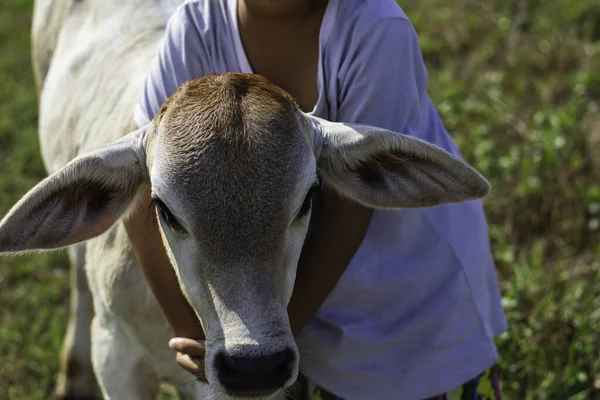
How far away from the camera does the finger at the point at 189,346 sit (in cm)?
276

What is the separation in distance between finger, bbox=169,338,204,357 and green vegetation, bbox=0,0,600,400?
1.36 m

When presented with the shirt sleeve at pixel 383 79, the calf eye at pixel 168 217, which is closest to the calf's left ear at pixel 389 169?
the shirt sleeve at pixel 383 79

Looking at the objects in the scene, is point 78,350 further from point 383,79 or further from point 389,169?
point 383,79

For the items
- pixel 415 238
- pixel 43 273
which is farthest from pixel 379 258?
pixel 43 273

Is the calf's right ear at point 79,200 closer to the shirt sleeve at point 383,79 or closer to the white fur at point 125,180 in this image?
the white fur at point 125,180

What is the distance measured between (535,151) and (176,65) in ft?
7.66

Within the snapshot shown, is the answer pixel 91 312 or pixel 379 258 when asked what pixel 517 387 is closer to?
pixel 379 258

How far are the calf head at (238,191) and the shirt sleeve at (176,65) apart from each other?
229 millimetres

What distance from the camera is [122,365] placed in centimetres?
332

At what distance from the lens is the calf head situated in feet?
7.73

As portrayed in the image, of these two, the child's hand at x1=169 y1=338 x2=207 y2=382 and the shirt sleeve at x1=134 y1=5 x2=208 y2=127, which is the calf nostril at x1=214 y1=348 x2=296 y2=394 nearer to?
the child's hand at x1=169 y1=338 x2=207 y2=382

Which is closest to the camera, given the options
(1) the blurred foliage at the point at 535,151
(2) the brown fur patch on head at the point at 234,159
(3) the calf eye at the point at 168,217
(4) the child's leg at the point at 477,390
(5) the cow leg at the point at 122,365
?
(2) the brown fur patch on head at the point at 234,159

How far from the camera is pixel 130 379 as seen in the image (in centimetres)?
331

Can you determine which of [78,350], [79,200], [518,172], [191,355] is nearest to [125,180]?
[79,200]
